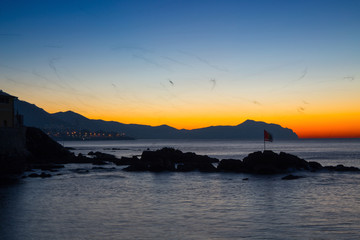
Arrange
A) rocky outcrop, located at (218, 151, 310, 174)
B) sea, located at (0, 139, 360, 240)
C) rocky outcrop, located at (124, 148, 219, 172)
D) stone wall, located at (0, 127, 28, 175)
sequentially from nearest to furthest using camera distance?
sea, located at (0, 139, 360, 240), rocky outcrop, located at (218, 151, 310, 174), stone wall, located at (0, 127, 28, 175), rocky outcrop, located at (124, 148, 219, 172)

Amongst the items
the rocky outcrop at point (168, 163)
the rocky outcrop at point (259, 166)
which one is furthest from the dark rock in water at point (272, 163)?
the rocky outcrop at point (168, 163)

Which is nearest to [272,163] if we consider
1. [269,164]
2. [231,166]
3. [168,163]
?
[269,164]

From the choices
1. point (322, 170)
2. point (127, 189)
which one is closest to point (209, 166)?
point (322, 170)

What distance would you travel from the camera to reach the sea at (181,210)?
18.3 meters

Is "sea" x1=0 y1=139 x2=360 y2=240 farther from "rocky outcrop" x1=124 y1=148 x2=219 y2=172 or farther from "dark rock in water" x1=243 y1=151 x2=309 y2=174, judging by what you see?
"rocky outcrop" x1=124 y1=148 x2=219 y2=172

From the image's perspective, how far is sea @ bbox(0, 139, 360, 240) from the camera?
1827 cm

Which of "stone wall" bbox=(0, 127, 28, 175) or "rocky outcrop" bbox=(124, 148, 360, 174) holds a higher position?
"stone wall" bbox=(0, 127, 28, 175)

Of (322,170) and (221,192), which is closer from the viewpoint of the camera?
(221,192)

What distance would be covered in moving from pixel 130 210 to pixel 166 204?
11.6 ft

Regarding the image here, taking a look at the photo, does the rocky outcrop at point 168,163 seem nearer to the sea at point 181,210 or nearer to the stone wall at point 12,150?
the sea at point 181,210

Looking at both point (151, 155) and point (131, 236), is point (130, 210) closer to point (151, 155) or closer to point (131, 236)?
point (131, 236)

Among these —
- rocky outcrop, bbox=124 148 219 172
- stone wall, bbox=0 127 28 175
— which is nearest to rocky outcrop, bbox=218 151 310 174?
rocky outcrop, bbox=124 148 219 172

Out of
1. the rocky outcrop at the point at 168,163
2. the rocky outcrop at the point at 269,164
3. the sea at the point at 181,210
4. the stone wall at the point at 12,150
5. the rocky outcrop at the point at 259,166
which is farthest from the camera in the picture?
the rocky outcrop at the point at 168,163

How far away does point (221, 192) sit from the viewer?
107 feet
